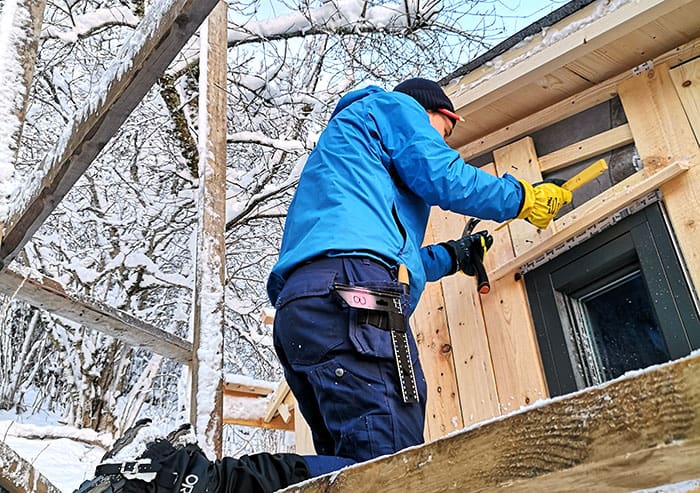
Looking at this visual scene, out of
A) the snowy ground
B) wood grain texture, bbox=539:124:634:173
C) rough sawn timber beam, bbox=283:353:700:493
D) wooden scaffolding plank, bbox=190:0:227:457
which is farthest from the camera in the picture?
the snowy ground

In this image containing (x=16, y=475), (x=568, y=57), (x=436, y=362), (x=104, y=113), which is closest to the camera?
(x=16, y=475)

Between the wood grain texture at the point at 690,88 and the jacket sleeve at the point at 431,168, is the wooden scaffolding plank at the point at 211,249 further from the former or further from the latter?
the wood grain texture at the point at 690,88

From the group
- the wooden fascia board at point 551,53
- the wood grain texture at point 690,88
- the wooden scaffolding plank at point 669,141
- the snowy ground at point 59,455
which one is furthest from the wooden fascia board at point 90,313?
the snowy ground at point 59,455

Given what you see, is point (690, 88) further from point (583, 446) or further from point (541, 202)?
point (583, 446)

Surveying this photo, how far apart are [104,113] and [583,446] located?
5.10 ft

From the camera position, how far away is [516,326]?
2643 mm

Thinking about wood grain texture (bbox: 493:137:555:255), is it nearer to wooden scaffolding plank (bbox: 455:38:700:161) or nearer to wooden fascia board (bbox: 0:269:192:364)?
wooden scaffolding plank (bbox: 455:38:700:161)

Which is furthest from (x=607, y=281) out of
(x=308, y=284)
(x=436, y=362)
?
(x=308, y=284)

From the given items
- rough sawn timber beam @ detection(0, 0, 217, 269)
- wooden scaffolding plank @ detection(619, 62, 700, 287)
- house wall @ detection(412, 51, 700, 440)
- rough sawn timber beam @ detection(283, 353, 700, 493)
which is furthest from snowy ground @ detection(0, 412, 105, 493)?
rough sawn timber beam @ detection(283, 353, 700, 493)

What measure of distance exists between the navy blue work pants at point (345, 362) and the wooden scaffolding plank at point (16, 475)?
73cm

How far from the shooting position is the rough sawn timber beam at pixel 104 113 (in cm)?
170

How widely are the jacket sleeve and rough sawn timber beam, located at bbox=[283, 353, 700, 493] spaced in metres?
1.30

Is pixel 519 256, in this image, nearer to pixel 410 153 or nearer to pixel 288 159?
pixel 410 153

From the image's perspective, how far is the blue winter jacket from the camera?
1.88m
